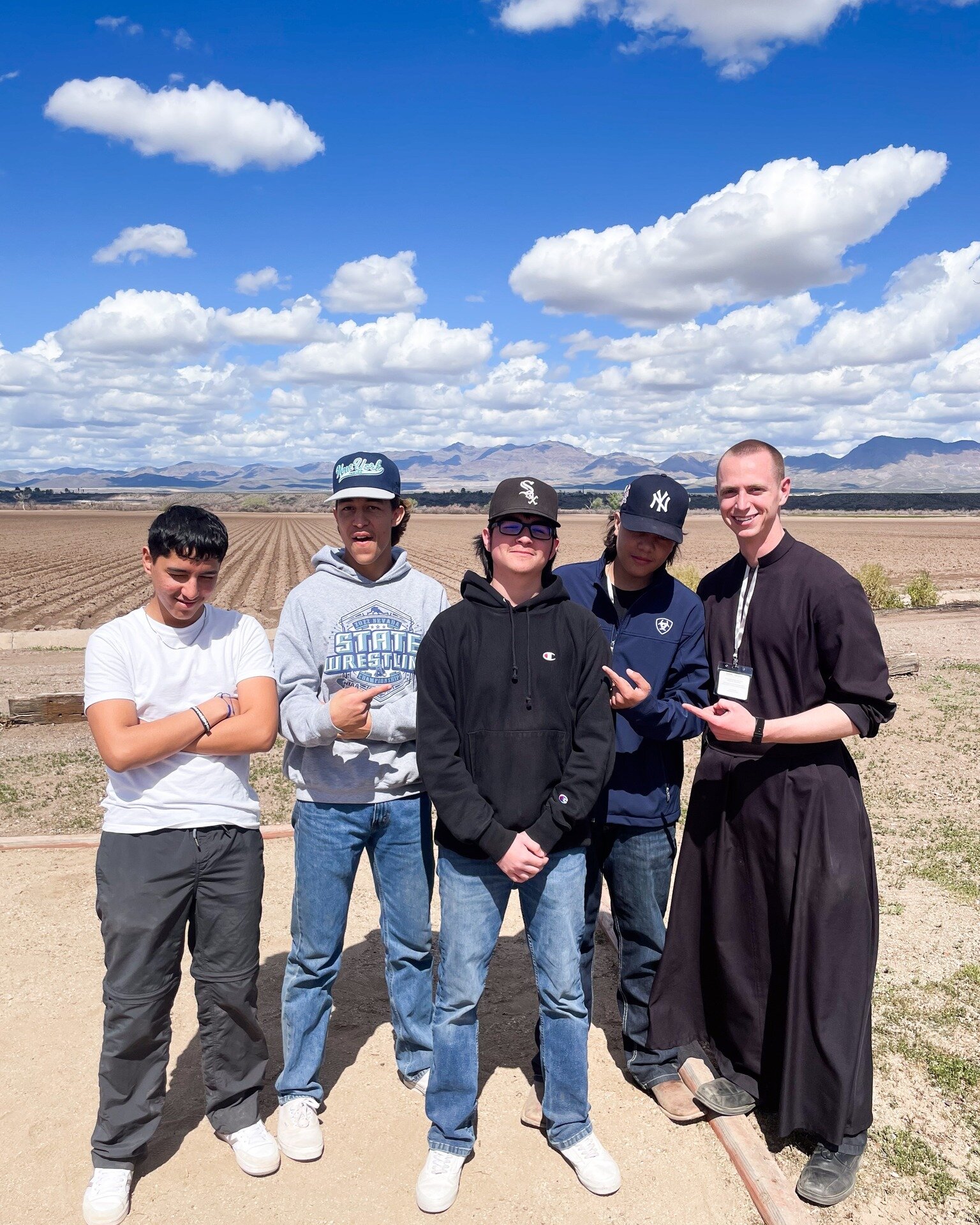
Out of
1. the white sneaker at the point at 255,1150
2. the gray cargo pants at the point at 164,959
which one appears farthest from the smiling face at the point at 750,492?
the white sneaker at the point at 255,1150

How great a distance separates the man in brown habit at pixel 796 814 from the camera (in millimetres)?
2990

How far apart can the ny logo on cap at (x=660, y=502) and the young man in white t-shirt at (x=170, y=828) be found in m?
1.49

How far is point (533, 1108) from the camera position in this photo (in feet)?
11.2

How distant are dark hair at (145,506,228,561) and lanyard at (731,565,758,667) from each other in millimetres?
1851

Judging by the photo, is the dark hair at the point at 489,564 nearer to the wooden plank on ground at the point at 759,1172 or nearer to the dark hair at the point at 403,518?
the dark hair at the point at 403,518

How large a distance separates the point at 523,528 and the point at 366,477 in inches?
25.4

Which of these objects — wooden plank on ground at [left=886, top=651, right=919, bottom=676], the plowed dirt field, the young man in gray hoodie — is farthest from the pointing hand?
the plowed dirt field

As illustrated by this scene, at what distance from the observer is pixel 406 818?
319 cm

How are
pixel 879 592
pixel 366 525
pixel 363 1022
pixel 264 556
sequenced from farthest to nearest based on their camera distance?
pixel 264 556
pixel 879 592
pixel 363 1022
pixel 366 525

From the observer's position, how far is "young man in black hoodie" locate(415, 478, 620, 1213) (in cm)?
279

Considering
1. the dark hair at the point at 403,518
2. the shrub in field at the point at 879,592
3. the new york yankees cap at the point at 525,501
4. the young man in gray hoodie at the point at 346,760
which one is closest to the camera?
the new york yankees cap at the point at 525,501

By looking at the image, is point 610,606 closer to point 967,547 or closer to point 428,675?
point 428,675

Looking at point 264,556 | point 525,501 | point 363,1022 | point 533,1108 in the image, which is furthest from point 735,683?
point 264,556

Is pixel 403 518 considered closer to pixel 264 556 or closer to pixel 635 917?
pixel 635 917
